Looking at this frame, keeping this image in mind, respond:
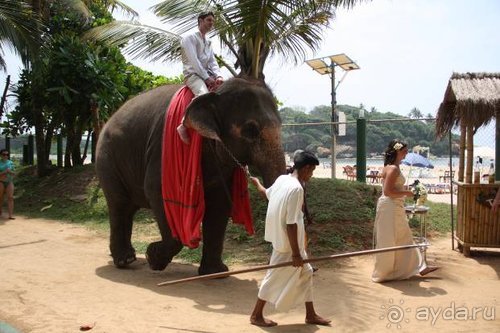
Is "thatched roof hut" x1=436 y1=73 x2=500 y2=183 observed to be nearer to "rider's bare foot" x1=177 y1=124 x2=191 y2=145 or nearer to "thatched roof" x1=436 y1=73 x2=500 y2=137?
"thatched roof" x1=436 y1=73 x2=500 y2=137

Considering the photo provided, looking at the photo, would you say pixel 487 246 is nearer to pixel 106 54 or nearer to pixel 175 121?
pixel 175 121

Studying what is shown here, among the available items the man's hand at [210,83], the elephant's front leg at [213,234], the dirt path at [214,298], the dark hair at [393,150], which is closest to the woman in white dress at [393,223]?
the dark hair at [393,150]

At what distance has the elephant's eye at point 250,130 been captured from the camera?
18.6 ft

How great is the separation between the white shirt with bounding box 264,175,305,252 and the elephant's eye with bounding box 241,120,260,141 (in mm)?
1089

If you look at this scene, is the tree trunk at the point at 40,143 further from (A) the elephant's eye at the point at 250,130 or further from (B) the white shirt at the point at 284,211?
(B) the white shirt at the point at 284,211

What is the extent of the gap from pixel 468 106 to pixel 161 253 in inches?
170

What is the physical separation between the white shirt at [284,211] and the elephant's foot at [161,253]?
177 cm

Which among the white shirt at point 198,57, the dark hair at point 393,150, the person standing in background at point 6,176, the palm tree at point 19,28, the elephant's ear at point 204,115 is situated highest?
the palm tree at point 19,28

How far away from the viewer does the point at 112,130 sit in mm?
7262

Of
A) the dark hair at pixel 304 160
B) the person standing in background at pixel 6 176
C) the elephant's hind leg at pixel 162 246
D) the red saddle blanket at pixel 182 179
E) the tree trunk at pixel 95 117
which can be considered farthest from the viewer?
the tree trunk at pixel 95 117

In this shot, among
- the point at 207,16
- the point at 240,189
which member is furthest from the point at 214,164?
the point at 207,16

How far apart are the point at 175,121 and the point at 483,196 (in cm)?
443

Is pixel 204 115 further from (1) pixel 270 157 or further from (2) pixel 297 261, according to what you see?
(2) pixel 297 261

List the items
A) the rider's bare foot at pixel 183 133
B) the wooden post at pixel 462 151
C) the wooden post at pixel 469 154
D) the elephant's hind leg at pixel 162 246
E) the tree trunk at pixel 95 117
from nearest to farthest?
the rider's bare foot at pixel 183 133 < the elephant's hind leg at pixel 162 246 < the wooden post at pixel 469 154 < the wooden post at pixel 462 151 < the tree trunk at pixel 95 117
